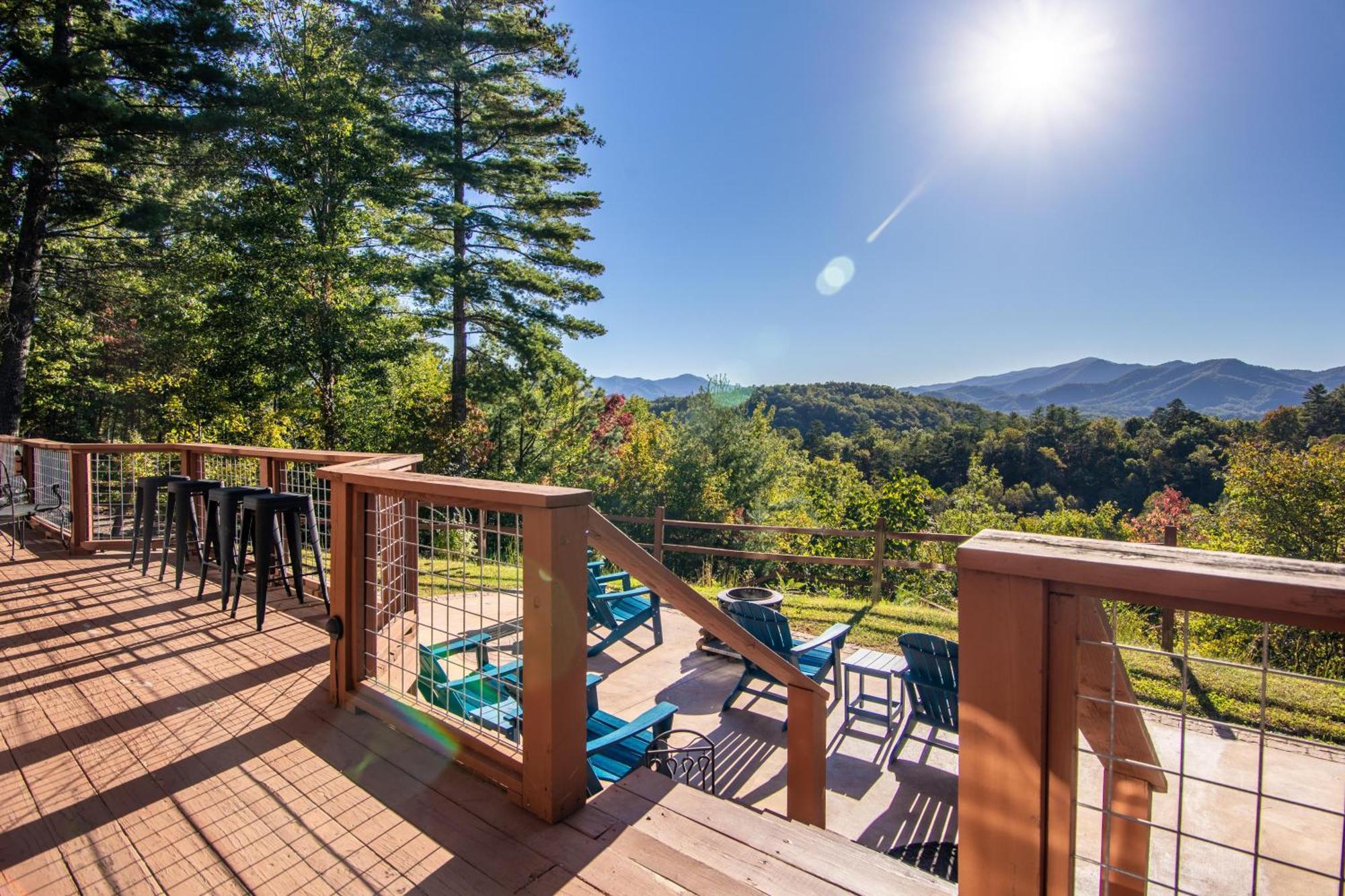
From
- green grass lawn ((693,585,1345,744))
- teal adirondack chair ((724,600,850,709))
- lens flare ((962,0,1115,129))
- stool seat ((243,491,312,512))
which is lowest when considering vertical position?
green grass lawn ((693,585,1345,744))

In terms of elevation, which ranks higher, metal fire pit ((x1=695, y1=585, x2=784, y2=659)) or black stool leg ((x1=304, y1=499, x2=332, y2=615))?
black stool leg ((x1=304, y1=499, x2=332, y2=615))

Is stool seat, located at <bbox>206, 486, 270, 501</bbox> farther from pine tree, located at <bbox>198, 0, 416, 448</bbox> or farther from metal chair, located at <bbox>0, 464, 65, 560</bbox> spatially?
pine tree, located at <bbox>198, 0, 416, 448</bbox>

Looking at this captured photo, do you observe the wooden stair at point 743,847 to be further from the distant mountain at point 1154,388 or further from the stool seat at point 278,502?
the distant mountain at point 1154,388

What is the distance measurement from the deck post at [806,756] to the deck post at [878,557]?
519 centimetres

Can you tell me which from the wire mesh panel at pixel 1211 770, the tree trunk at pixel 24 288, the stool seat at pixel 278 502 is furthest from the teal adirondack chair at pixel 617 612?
the tree trunk at pixel 24 288

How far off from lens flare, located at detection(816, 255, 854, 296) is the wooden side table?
26.1 metres

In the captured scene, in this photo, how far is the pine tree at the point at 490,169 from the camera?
475 inches

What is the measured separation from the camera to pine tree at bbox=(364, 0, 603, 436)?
1205 cm

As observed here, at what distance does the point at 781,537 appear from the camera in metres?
18.7

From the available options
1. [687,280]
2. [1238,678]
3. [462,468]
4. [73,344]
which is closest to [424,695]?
[1238,678]

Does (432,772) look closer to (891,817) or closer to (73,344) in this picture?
(891,817)

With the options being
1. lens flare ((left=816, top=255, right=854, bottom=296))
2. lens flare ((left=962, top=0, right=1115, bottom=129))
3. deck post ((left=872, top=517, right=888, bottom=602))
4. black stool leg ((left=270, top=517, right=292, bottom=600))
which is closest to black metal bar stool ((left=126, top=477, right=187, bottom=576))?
black stool leg ((left=270, top=517, right=292, bottom=600))

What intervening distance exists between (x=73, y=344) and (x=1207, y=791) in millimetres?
19567

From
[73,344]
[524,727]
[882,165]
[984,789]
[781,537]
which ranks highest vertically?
[882,165]
